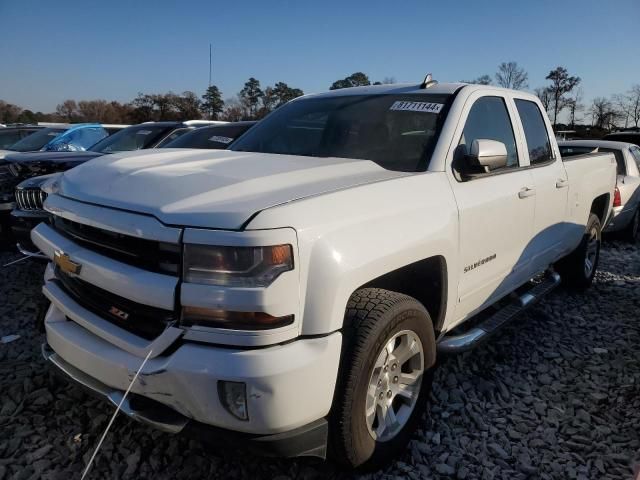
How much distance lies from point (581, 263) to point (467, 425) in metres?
3.00

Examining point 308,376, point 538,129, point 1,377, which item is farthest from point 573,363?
point 1,377

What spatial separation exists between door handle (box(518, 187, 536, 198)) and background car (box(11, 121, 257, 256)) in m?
2.24

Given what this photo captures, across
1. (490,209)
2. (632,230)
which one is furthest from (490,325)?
(632,230)

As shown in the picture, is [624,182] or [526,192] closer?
[526,192]

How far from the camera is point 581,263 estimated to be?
16.7ft

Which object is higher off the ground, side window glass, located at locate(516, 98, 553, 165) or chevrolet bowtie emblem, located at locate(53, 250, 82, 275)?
side window glass, located at locate(516, 98, 553, 165)

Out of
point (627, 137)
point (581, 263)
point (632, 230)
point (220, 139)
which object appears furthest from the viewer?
point (627, 137)

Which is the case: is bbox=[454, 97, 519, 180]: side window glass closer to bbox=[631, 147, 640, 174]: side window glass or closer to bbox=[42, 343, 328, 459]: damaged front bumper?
bbox=[42, 343, 328, 459]: damaged front bumper

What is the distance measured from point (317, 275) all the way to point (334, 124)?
1717mm

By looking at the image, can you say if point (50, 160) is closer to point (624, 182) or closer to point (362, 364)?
point (362, 364)

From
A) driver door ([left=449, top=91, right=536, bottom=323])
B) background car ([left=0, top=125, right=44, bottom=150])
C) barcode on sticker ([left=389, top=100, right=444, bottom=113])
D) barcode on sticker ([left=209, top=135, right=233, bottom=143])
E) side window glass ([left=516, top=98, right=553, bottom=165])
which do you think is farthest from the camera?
background car ([left=0, top=125, right=44, bottom=150])

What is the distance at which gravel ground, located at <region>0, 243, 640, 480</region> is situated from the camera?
2.41 meters

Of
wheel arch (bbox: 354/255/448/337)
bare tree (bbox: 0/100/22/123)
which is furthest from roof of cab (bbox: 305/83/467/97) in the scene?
bare tree (bbox: 0/100/22/123)

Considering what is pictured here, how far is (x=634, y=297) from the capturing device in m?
5.20
